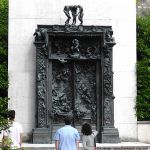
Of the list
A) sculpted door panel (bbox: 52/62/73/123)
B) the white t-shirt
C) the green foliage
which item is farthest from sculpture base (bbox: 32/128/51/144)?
the white t-shirt

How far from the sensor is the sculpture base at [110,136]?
1836 centimetres

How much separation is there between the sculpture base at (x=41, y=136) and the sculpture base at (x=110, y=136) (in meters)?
1.96

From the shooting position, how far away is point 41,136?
18172 millimetres

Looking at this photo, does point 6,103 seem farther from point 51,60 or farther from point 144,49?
point 144,49

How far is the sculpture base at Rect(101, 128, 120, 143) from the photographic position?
18359 millimetres

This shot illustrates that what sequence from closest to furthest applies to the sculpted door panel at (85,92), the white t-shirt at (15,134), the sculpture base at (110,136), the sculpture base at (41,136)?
the white t-shirt at (15,134)
the sculpture base at (41,136)
the sculpture base at (110,136)
the sculpted door panel at (85,92)

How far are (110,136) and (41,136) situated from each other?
2470 millimetres

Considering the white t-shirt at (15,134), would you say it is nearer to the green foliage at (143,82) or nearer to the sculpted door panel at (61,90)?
the sculpted door panel at (61,90)

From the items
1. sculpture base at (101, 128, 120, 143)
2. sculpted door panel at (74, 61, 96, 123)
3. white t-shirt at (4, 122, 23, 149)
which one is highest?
sculpted door panel at (74, 61, 96, 123)

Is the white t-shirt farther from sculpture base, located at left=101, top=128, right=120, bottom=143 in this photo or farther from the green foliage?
the green foliage

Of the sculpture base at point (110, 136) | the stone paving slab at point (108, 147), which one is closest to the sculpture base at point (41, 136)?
the stone paving slab at point (108, 147)

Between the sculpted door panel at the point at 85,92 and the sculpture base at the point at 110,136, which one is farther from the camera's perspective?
the sculpted door panel at the point at 85,92

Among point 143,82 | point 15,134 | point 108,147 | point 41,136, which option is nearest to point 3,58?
point 41,136

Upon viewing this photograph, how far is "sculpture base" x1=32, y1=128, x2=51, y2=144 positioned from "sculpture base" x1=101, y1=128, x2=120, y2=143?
1959 mm
